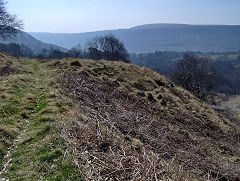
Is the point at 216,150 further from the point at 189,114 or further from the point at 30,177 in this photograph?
the point at 30,177

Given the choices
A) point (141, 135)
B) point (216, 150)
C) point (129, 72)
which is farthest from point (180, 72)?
point (141, 135)

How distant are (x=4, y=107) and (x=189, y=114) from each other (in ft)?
34.8

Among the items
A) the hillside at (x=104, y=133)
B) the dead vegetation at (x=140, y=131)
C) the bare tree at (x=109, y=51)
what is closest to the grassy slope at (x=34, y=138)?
the hillside at (x=104, y=133)

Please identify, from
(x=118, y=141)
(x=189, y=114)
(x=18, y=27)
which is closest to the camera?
(x=118, y=141)

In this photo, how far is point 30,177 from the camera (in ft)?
14.6

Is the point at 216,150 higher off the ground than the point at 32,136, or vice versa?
the point at 32,136

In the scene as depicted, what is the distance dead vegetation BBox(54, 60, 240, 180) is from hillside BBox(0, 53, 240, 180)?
0.09 feet

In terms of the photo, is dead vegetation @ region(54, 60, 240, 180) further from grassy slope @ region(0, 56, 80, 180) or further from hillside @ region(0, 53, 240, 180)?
grassy slope @ region(0, 56, 80, 180)

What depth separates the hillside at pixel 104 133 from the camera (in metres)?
4.64

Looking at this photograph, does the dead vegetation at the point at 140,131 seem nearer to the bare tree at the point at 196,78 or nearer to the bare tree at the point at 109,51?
the bare tree at the point at 196,78

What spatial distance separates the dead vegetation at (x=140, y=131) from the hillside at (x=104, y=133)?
3 cm

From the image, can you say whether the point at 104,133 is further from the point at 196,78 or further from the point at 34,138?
the point at 196,78

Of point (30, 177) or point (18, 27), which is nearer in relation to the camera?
point (30, 177)

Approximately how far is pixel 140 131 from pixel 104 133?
2.53m
